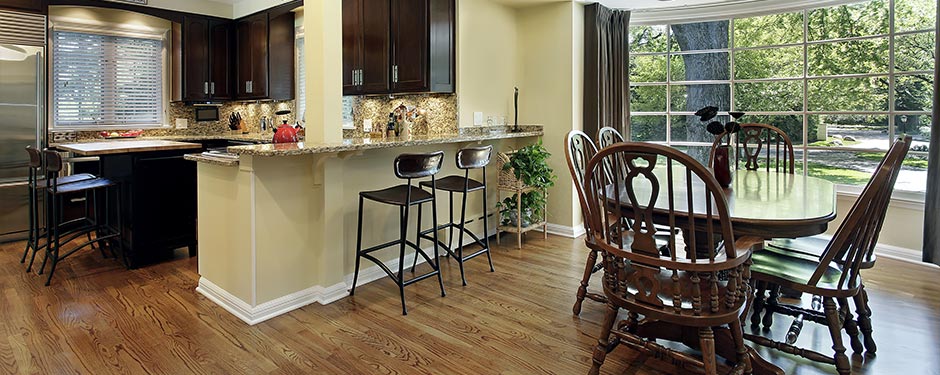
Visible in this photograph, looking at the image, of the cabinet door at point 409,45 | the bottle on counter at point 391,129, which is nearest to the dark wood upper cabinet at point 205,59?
the bottle on counter at point 391,129

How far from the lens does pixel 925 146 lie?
156 inches

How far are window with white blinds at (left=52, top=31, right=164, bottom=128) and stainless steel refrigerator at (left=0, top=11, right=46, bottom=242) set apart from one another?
2.49 ft

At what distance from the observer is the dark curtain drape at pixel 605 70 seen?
470cm

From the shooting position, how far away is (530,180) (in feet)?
14.2

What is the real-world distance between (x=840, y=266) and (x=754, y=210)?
59cm

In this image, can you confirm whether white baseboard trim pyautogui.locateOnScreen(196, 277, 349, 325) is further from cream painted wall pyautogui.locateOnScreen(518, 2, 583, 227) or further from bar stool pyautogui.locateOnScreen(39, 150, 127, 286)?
cream painted wall pyautogui.locateOnScreen(518, 2, 583, 227)

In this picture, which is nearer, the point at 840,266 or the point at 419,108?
the point at 840,266

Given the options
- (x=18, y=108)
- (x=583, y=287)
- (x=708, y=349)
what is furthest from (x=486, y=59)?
(x=18, y=108)

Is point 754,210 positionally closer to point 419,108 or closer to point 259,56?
point 419,108

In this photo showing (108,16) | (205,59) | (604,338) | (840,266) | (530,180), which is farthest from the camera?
(205,59)

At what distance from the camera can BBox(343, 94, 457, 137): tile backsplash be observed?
4.52 meters

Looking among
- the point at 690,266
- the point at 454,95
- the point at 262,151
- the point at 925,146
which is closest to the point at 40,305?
the point at 262,151

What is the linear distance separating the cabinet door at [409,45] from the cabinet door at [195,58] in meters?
2.82

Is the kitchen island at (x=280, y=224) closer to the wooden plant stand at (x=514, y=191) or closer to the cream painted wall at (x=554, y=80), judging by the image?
the wooden plant stand at (x=514, y=191)
